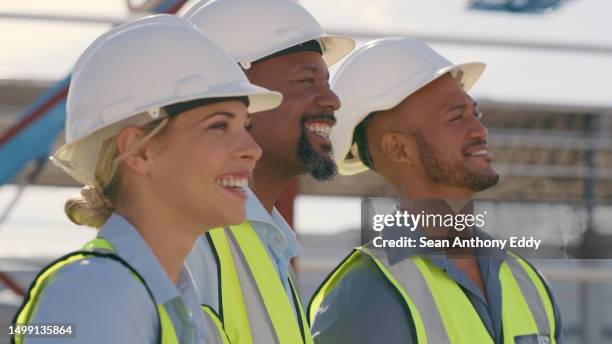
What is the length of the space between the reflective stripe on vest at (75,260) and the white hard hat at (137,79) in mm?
248

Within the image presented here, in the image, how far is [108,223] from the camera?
204 cm

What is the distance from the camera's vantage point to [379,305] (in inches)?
110

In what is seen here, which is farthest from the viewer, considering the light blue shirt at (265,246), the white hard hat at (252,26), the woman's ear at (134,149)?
the white hard hat at (252,26)

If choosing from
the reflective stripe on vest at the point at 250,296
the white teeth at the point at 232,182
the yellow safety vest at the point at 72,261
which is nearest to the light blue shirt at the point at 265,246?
the reflective stripe on vest at the point at 250,296

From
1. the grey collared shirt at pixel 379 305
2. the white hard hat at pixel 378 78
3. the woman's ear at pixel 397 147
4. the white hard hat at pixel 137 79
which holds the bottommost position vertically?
the grey collared shirt at pixel 379 305

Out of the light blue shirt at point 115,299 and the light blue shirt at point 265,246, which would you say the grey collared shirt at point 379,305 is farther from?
the light blue shirt at point 115,299

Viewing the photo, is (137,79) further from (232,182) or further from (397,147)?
(397,147)

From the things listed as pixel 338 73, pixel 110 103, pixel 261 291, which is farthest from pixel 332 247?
pixel 110 103

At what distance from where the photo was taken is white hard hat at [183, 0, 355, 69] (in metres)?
2.97

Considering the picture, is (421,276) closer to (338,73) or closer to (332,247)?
(338,73)

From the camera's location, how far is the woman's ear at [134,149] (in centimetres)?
208

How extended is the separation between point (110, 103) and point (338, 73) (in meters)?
1.37

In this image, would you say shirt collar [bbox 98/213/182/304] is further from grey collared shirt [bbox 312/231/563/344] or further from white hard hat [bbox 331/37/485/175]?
white hard hat [bbox 331/37/485/175]

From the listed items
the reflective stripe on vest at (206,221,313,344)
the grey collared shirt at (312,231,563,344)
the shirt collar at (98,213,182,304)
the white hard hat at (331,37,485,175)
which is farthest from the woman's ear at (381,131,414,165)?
the shirt collar at (98,213,182,304)
